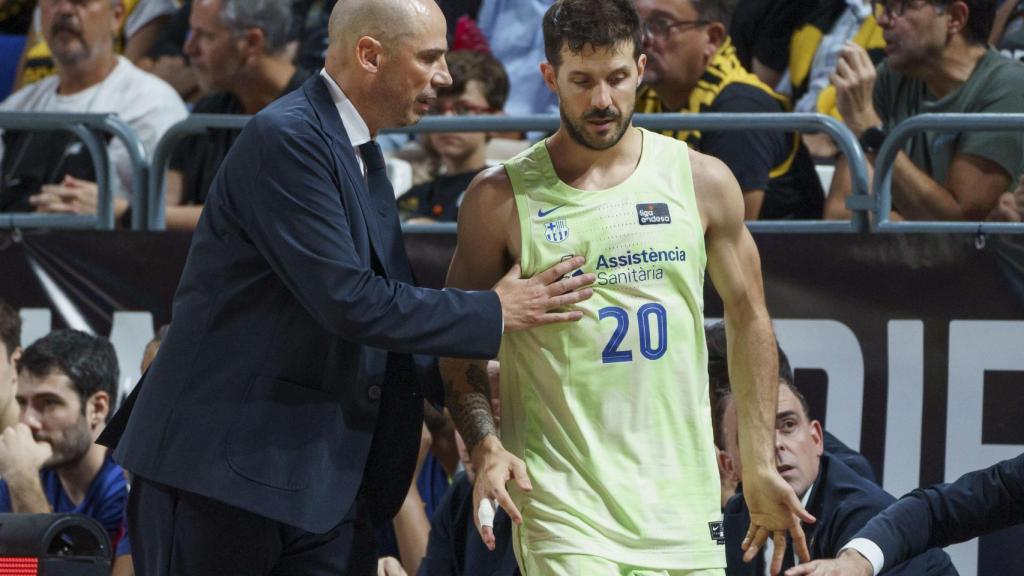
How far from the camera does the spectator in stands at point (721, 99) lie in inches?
234

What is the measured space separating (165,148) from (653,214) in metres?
2.81

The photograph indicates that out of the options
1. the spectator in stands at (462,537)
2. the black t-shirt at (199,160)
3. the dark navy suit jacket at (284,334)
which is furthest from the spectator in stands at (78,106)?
the dark navy suit jacket at (284,334)

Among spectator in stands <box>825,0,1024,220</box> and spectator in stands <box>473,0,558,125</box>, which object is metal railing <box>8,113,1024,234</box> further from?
spectator in stands <box>473,0,558,125</box>

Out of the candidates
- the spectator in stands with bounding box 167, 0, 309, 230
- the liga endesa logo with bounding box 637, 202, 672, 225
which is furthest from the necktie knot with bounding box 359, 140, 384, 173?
the spectator in stands with bounding box 167, 0, 309, 230

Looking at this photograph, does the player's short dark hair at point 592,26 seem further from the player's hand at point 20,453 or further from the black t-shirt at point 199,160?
the black t-shirt at point 199,160

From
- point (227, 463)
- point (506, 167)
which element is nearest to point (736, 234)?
point (506, 167)

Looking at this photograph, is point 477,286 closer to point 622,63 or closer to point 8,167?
point 622,63

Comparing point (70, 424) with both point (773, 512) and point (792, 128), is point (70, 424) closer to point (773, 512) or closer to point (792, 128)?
point (792, 128)

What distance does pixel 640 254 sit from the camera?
3.83 meters

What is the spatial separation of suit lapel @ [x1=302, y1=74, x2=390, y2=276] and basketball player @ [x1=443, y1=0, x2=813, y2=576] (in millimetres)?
282

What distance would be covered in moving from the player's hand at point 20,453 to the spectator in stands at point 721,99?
8.59 feet

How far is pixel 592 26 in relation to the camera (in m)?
3.83

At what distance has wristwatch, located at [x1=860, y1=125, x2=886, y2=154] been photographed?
5812 mm

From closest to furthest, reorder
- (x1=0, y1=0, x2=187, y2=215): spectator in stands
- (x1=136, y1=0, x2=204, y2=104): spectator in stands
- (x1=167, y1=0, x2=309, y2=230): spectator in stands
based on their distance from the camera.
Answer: (x1=0, y1=0, x2=187, y2=215): spectator in stands < (x1=167, y1=0, x2=309, y2=230): spectator in stands < (x1=136, y1=0, x2=204, y2=104): spectator in stands
